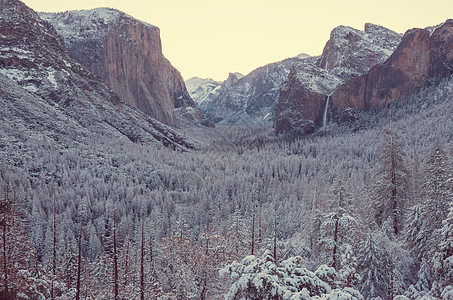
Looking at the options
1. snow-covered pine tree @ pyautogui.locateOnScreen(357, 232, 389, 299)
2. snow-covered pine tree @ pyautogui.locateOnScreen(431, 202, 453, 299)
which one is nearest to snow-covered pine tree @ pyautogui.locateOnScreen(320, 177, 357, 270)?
snow-covered pine tree @ pyautogui.locateOnScreen(357, 232, 389, 299)

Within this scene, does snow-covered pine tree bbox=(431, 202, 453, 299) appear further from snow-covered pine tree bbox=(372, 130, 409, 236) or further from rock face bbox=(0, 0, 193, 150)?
rock face bbox=(0, 0, 193, 150)

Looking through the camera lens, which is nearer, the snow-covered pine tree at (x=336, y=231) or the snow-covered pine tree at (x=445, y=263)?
the snow-covered pine tree at (x=445, y=263)

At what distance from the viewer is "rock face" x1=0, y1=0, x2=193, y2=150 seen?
127688 millimetres

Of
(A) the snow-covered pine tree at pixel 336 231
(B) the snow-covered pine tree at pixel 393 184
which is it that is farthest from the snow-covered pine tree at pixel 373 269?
(B) the snow-covered pine tree at pixel 393 184

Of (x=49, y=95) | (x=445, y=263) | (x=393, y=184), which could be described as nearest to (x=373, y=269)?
(x=445, y=263)

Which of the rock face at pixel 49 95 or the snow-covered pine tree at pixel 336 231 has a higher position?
the rock face at pixel 49 95

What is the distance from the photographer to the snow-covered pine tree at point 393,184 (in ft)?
88.7

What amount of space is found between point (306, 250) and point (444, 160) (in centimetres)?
1334

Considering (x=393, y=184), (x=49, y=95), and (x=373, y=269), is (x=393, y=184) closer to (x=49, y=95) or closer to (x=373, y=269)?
(x=373, y=269)

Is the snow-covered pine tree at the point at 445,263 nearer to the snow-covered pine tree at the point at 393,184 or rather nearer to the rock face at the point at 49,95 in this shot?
the snow-covered pine tree at the point at 393,184

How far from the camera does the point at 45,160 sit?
10944 cm

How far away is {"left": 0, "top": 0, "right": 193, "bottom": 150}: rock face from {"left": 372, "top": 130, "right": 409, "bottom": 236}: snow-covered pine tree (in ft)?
411

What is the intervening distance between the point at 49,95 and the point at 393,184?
532 feet

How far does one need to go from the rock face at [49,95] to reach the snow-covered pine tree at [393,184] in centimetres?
12538
